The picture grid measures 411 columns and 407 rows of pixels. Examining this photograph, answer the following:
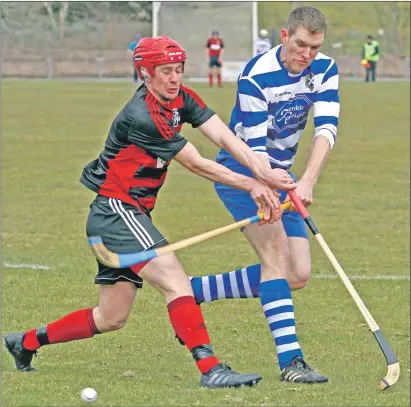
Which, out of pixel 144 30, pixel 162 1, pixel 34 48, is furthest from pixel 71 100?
pixel 34 48

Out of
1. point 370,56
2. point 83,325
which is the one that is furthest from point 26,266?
point 370,56

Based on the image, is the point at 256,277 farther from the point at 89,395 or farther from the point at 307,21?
the point at 89,395

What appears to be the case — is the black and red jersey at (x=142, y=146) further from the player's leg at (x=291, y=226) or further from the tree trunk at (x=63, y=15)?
the tree trunk at (x=63, y=15)

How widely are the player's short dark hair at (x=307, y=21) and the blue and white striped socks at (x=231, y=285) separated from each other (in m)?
1.72

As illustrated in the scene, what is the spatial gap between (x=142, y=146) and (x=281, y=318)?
Result: 140 centimetres

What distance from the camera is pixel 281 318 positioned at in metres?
7.53

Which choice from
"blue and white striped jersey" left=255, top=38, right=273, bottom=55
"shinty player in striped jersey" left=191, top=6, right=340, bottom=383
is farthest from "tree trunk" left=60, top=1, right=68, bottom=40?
"shinty player in striped jersey" left=191, top=6, right=340, bottom=383

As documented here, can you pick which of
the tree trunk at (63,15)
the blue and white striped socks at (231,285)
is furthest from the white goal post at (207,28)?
the blue and white striped socks at (231,285)

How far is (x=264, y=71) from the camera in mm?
7566

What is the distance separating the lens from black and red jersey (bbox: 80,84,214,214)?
694 cm

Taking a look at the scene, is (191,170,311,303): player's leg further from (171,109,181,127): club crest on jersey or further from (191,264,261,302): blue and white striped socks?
(171,109,181,127): club crest on jersey

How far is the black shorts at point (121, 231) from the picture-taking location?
22.9 ft

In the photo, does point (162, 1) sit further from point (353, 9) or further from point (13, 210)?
point (13, 210)

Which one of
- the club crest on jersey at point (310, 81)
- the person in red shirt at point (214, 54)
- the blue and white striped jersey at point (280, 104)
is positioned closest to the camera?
the blue and white striped jersey at point (280, 104)
